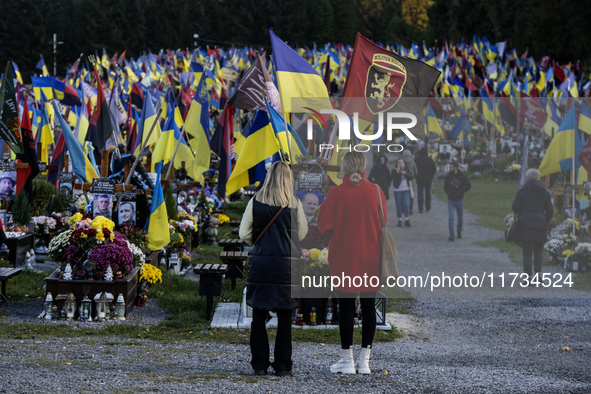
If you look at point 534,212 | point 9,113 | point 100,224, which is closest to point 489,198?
point 534,212

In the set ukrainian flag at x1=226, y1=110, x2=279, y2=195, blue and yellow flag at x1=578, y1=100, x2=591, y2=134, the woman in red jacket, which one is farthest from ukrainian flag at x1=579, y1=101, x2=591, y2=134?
the woman in red jacket

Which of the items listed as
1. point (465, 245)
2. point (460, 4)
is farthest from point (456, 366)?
point (460, 4)

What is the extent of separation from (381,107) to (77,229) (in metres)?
3.67

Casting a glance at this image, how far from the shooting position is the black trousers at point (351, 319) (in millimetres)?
6672

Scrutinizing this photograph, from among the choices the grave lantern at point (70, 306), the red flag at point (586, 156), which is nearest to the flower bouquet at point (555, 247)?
the red flag at point (586, 156)

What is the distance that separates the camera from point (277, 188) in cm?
654

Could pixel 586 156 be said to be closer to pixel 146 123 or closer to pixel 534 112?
pixel 146 123

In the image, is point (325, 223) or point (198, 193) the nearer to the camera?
point (325, 223)

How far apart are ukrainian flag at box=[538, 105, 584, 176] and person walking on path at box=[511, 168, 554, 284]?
2505 mm

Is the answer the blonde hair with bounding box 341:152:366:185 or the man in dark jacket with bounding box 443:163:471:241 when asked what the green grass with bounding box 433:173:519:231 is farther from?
the blonde hair with bounding box 341:152:366:185

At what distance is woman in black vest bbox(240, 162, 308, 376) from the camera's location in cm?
650

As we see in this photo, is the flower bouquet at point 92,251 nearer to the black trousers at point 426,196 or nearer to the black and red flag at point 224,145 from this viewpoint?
the black and red flag at point 224,145

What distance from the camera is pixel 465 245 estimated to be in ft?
54.5

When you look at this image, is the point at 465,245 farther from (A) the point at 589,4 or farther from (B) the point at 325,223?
(A) the point at 589,4
